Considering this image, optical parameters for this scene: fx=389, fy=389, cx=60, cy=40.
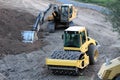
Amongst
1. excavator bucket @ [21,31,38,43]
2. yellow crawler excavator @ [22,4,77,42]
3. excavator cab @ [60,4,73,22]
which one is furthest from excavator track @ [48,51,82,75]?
excavator cab @ [60,4,73,22]

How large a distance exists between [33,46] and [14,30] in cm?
417

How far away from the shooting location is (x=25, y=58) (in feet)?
82.6

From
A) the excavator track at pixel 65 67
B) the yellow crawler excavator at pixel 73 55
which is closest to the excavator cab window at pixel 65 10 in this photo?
the yellow crawler excavator at pixel 73 55

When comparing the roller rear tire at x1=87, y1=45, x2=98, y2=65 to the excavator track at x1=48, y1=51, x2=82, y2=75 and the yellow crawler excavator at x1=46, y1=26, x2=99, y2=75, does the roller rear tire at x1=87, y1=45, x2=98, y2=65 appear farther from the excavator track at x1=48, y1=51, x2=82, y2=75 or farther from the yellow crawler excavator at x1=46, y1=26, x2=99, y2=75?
the excavator track at x1=48, y1=51, x2=82, y2=75

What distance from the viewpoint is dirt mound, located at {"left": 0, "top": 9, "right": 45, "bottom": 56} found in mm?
26953

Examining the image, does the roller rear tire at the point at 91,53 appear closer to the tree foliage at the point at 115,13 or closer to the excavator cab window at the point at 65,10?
the tree foliage at the point at 115,13

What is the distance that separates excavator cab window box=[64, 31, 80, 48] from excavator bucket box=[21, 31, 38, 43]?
7163mm

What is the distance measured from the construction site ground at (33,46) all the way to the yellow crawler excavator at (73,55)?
455 mm

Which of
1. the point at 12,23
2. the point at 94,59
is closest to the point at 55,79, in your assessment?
the point at 94,59

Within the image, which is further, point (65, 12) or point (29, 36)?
point (65, 12)

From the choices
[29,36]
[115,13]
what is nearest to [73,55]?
[115,13]

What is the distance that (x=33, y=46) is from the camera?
28.0 metres

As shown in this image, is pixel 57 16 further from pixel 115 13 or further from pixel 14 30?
pixel 115 13

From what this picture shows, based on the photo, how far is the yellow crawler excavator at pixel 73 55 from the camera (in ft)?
68.5
